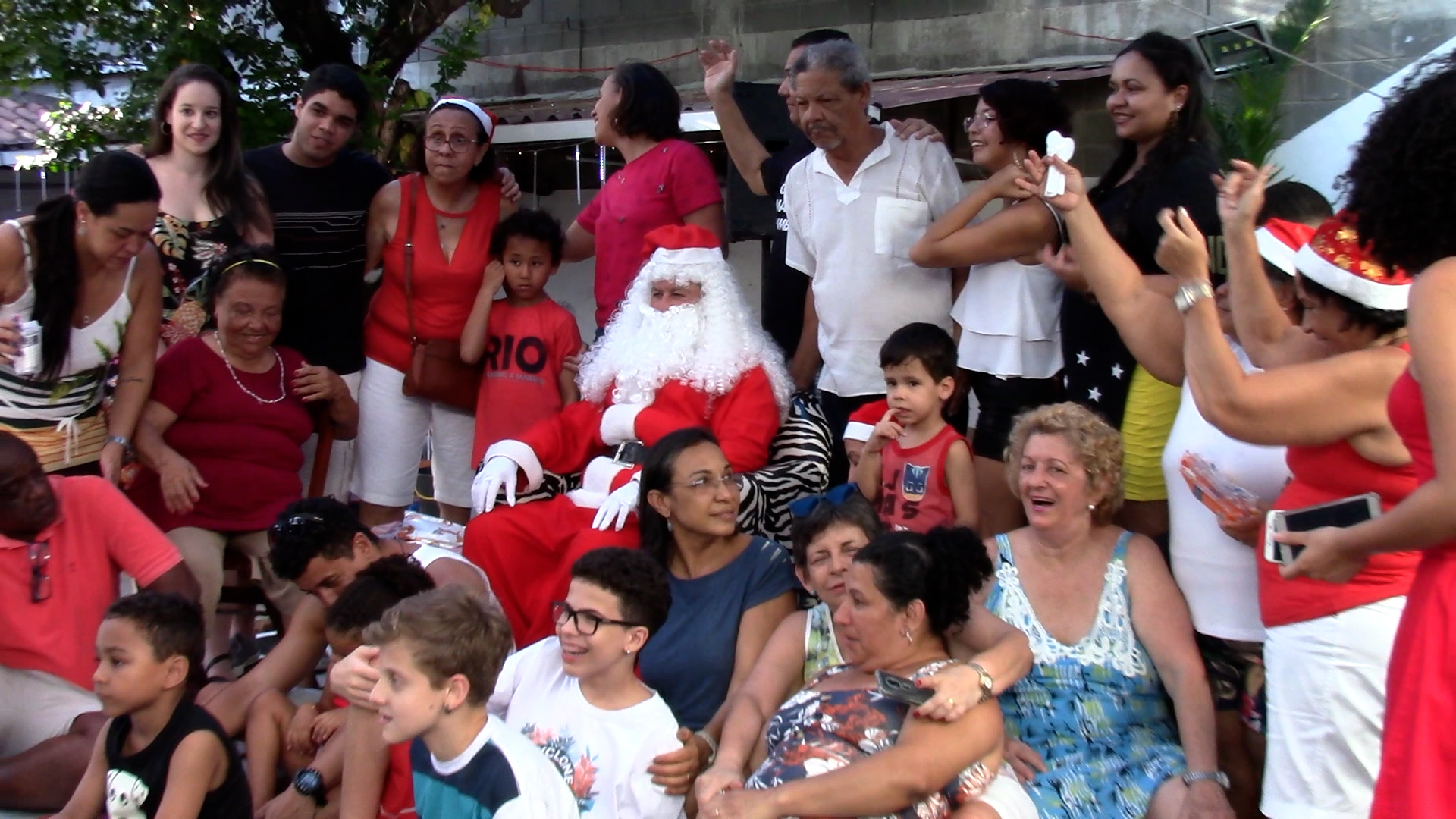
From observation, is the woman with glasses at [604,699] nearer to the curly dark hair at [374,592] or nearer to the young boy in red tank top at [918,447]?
the curly dark hair at [374,592]

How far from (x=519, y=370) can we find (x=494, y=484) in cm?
68

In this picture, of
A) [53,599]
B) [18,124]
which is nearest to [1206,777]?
[53,599]

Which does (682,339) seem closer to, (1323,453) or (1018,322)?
(1018,322)

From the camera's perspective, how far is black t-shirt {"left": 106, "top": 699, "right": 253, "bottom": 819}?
308cm

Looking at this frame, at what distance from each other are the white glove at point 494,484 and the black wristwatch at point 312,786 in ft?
3.98

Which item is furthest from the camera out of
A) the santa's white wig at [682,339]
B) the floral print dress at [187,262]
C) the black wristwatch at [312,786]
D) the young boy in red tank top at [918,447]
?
the floral print dress at [187,262]

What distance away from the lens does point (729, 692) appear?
341 cm

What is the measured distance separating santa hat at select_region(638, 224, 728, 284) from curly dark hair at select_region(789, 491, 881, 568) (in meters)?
1.45

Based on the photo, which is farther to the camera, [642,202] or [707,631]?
[642,202]

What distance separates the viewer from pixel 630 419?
14.9 ft

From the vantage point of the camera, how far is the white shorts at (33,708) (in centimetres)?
370

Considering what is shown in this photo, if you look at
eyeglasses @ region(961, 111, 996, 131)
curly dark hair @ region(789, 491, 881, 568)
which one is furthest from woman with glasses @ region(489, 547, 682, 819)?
eyeglasses @ region(961, 111, 996, 131)

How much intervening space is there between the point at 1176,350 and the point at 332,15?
7390mm

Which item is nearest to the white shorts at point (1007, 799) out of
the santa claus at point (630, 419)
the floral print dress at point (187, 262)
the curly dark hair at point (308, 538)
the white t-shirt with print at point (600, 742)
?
the white t-shirt with print at point (600, 742)
